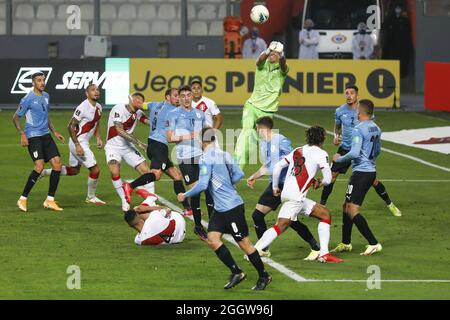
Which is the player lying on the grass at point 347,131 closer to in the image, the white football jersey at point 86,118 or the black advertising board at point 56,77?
the white football jersey at point 86,118

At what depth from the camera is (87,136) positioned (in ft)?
75.7

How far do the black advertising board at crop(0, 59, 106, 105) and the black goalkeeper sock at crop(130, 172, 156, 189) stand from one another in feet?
61.9

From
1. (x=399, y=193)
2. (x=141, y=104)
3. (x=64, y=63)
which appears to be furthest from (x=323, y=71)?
(x=141, y=104)

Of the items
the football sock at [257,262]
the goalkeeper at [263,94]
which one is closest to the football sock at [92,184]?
the goalkeeper at [263,94]

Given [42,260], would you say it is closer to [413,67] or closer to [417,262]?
[417,262]

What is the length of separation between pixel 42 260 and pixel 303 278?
3671mm

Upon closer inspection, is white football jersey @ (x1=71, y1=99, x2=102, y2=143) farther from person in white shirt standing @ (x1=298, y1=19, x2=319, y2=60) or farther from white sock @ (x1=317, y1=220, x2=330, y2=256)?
person in white shirt standing @ (x1=298, y1=19, x2=319, y2=60)

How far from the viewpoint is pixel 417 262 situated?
678 inches

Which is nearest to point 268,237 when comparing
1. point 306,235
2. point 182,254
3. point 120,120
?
point 306,235

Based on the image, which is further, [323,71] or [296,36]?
[296,36]

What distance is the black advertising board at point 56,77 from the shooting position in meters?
39.6

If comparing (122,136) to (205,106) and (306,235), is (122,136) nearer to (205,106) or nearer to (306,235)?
(205,106)

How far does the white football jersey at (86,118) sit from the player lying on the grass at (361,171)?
248 inches
